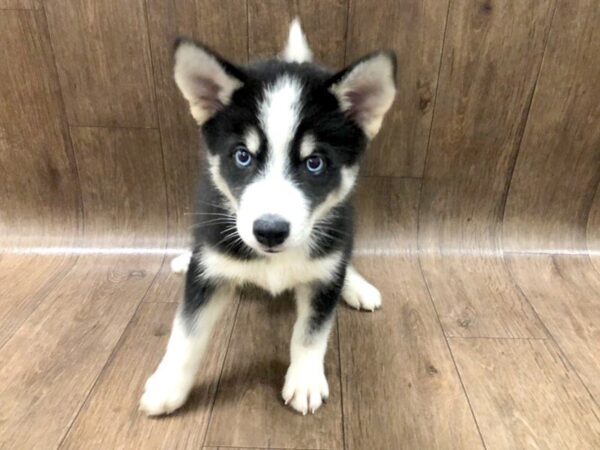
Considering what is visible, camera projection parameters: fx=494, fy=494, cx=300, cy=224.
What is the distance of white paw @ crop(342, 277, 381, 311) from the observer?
2.14 m

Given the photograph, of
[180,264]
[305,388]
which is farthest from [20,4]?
[305,388]

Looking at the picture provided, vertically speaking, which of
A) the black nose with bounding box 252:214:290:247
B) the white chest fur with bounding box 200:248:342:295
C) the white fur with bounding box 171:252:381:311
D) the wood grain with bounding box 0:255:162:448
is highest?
the black nose with bounding box 252:214:290:247

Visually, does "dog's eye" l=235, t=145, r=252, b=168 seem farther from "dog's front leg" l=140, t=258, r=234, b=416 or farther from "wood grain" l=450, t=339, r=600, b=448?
"wood grain" l=450, t=339, r=600, b=448

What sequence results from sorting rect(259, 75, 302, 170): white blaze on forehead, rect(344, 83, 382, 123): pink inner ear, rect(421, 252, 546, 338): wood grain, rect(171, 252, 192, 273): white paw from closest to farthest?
rect(259, 75, 302, 170): white blaze on forehead, rect(344, 83, 382, 123): pink inner ear, rect(421, 252, 546, 338): wood grain, rect(171, 252, 192, 273): white paw

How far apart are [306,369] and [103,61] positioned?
1574 mm

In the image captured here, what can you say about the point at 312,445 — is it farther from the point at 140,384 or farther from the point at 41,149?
the point at 41,149

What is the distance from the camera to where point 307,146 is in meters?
1.44

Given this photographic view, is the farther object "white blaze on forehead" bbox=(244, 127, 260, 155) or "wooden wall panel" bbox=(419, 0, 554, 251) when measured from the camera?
"wooden wall panel" bbox=(419, 0, 554, 251)

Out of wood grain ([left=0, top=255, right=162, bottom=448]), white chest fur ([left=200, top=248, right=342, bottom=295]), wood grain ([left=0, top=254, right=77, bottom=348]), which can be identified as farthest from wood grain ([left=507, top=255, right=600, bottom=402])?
wood grain ([left=0, top=254, right=77, bottom=348])

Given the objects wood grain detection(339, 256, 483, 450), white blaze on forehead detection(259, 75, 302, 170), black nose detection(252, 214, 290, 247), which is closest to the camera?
black nose detection(252, 214, 290, 247)

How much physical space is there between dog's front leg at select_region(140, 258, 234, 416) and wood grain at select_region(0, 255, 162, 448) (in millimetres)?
278

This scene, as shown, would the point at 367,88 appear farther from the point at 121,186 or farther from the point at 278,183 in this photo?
the point at 121,186

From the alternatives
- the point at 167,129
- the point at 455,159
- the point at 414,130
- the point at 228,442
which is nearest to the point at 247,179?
the point at 228,442

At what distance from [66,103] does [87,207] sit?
0.51 meters
